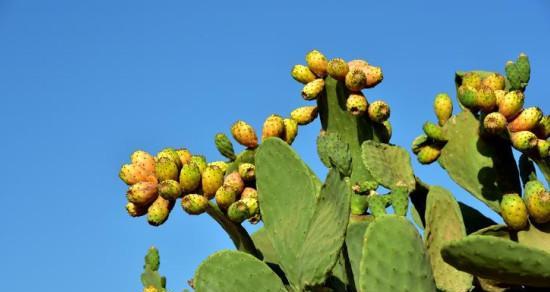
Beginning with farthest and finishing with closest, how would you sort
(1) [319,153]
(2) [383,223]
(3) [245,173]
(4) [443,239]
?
(3) [245,173] → (4) [443,239] → (1) [319,153] → (2) [383,223]

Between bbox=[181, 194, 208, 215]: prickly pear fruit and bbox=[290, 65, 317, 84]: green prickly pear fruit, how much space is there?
2.75ft

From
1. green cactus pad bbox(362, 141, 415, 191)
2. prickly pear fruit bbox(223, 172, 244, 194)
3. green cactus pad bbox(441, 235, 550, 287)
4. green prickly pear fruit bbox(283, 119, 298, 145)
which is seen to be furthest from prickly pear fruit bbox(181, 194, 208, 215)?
green cactus pad bbox(441, 235, 550, 287)

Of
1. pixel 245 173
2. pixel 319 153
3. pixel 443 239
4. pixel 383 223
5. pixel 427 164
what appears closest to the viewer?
pixel 383 223

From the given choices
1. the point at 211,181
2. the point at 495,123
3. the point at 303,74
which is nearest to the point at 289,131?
the point at 303,74

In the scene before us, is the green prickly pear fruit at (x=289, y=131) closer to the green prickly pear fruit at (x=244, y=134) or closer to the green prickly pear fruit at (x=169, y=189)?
the green prickly pear fruit at (x=244, y=134)

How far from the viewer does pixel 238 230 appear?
3994mm

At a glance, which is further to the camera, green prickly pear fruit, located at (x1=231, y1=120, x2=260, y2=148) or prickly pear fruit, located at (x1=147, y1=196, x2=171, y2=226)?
green prickly pear fruit, located at (x1=231, y1=120, x2=260, y2=148)

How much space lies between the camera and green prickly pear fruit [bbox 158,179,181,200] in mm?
3850

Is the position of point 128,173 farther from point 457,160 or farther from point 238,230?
point 457,160

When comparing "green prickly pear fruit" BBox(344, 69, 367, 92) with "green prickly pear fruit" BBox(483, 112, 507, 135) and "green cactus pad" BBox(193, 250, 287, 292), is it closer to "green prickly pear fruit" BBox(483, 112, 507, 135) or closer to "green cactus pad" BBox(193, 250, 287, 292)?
"green prickly pear fruit" BBox(483, 112, 507, 135)

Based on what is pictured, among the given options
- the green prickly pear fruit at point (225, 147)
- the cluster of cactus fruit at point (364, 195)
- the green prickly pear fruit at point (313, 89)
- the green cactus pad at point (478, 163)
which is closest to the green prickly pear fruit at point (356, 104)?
the cluster of cactus fruit at point (364, 195)

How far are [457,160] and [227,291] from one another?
3.92ft

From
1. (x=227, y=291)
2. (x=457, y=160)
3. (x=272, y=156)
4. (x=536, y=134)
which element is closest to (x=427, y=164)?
(x=457, y=160)

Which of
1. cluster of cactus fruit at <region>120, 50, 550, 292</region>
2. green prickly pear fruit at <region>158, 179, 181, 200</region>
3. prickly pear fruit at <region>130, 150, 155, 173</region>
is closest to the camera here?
cluster of cactus fruit at <region>120, 50, 550, 292</region>
